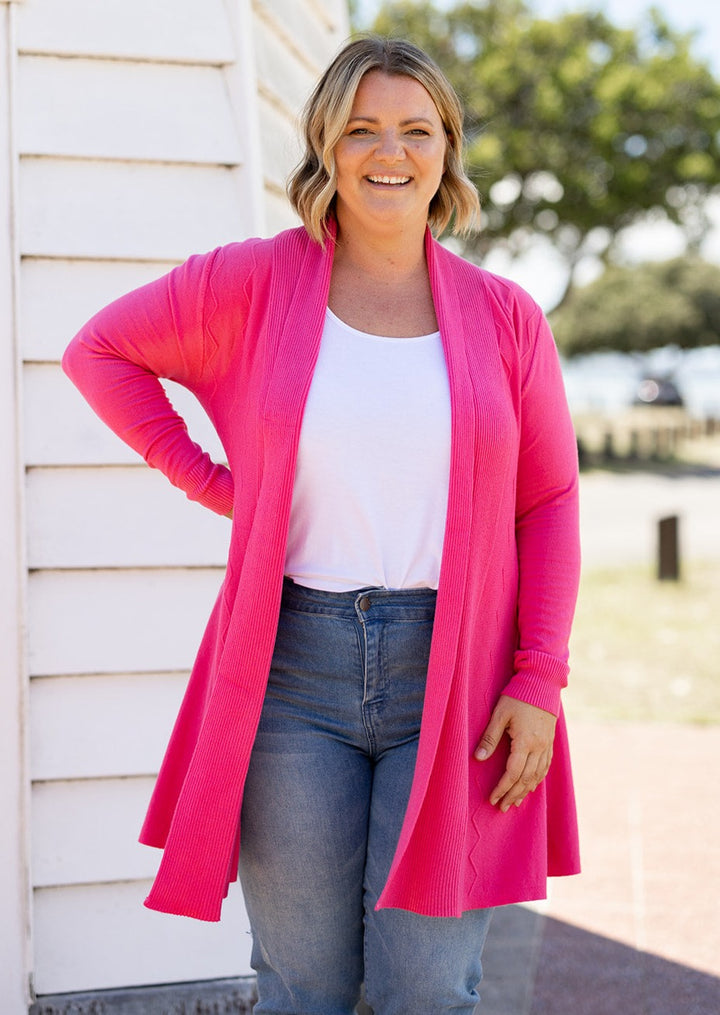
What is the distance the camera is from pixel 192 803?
2078mm

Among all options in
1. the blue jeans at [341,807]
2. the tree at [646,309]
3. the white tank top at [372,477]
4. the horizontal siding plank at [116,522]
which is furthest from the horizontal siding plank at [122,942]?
the tree at [646,309]

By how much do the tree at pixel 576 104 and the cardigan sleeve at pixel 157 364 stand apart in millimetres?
20992

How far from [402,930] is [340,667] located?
1.54ft

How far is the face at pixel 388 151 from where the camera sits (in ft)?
7.08

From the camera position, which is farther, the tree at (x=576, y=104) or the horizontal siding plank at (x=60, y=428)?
the tree at (x=576, y=104)

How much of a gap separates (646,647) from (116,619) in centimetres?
559

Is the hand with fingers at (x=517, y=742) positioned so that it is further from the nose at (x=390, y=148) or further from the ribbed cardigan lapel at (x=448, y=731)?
the nose at (x=390, y=148)

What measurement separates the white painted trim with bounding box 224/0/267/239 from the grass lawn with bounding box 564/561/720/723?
13.7 feet

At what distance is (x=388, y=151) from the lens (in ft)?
7.00

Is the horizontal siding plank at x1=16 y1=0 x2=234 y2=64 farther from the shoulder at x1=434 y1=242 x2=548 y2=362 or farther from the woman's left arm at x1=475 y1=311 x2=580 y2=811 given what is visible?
the woman's left arm at x1=475 y1=311 x2=580 y2=811

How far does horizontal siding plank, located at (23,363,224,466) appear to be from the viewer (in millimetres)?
2951

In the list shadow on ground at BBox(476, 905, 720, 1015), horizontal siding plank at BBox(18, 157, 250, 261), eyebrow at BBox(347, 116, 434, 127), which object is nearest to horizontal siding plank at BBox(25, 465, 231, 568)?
horizontal siding plank at BBox(18, 157, 250, 261)

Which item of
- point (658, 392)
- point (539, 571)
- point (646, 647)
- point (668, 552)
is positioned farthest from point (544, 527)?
point (658, 392)

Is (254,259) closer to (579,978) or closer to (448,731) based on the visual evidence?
(448,731)
